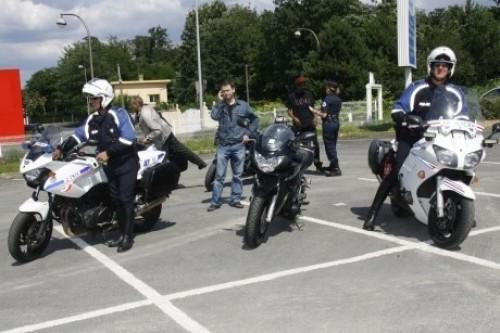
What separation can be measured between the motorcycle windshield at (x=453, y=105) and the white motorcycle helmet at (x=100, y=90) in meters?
3.24

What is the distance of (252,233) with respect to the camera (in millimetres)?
6277

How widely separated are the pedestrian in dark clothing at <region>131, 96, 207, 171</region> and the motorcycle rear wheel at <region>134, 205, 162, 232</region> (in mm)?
2414

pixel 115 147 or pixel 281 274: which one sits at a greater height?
pixel 115 147

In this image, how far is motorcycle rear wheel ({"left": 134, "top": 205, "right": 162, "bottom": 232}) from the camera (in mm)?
7551

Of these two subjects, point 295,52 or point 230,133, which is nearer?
point 230,133

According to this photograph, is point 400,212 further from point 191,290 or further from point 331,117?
point 331,117

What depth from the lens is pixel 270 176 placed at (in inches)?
253

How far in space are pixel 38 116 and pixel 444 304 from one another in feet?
277

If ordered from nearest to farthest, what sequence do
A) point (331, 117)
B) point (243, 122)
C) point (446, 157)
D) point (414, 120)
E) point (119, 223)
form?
point (446, 157), point (414, 120), point (119, 223), point (243, 122), point (331, 117)

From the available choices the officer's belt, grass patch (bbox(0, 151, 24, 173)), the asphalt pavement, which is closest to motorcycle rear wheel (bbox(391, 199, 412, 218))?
the asphalt pavement

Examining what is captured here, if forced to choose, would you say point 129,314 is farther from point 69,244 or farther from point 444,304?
point 69,244

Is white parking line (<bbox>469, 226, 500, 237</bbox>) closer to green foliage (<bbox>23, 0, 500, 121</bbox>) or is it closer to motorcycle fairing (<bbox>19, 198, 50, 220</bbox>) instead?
motorcycle fairing (<bbox>19, 198, 50, 220</bbox>)

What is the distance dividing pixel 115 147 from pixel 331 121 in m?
5.92

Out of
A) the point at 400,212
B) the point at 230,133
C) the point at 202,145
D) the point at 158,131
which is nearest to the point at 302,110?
the point at 158,131
